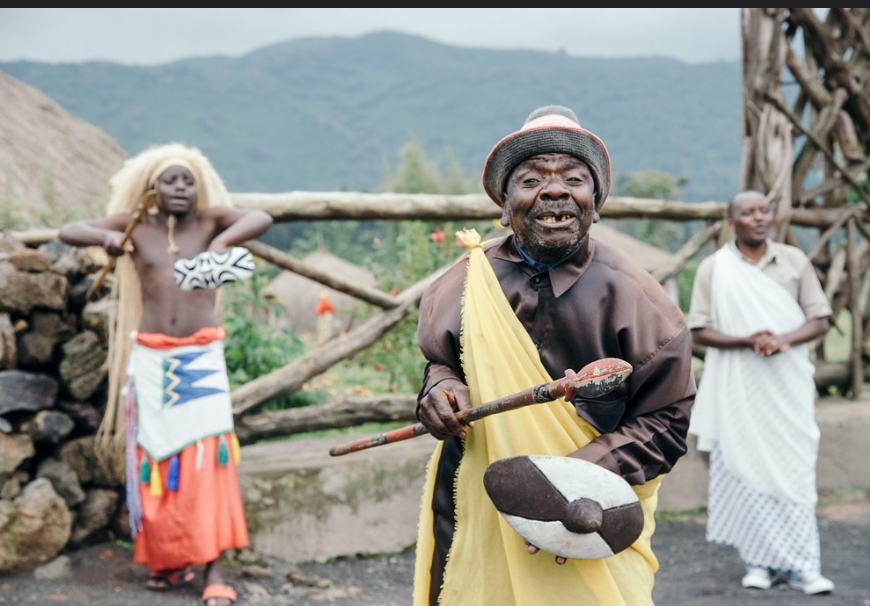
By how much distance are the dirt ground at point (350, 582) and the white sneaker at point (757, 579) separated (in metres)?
0.05

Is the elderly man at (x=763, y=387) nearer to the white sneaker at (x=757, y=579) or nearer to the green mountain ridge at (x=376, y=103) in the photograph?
the white sneaker at (x=757, y=579)

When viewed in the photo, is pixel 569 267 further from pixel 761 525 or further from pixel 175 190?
pixel 761 525

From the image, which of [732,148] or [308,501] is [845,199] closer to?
[308,501]

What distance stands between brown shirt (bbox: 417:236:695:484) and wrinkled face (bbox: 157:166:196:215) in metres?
2.46

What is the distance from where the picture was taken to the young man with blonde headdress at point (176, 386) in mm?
4449

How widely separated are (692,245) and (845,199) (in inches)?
47.2

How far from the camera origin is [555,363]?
2.30 m

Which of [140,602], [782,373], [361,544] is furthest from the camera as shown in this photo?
[361,544]

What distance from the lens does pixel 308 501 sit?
524 cm

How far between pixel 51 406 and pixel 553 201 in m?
3.52

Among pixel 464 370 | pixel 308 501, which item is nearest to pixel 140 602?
pixel 308 501

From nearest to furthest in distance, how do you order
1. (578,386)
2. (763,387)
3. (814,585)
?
(578,386), (814,585), (763,387)

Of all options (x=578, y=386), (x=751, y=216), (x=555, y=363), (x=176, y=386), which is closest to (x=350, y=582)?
(x=176, y=386)

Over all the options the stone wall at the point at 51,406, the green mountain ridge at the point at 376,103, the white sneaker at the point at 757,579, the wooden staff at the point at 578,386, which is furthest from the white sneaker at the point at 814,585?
the green mountain ridge at the point at 376,103
